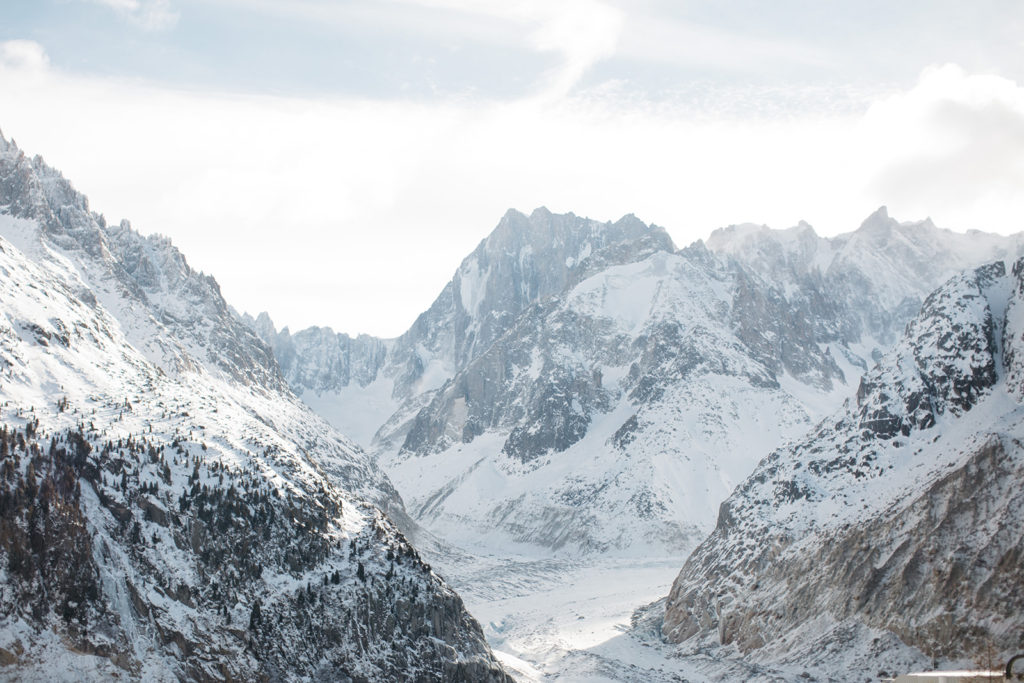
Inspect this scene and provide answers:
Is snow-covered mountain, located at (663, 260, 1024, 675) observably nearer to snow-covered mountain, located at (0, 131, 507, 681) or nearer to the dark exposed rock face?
the dark exposed rock face

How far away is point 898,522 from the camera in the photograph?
127 metres

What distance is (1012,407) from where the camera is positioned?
128 meters

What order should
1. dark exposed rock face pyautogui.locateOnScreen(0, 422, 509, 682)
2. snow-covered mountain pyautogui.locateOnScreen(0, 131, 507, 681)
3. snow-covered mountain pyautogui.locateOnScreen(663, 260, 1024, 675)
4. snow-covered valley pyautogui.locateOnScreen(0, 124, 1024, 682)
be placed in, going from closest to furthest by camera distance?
snow-covered mountain pyautogui.locateOnScreen(0, 131, 507, 681), dark exposed rock face pyautogui.locateOnScreen(0, 422, 509, 682), snow-covered valley pyautogui.locateOnScreen(0, 124, 1024, 682), snow-covered mountain pyautogui.locateOnScreen(663, 260, 1024, 675)

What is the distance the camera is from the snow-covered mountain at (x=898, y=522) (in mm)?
114562

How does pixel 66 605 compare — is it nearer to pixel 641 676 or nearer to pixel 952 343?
pixel 641 676

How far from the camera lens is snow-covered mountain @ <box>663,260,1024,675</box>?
376 ft

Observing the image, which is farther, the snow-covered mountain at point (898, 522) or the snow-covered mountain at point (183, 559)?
the snow-covered mountain at point (898, 522)

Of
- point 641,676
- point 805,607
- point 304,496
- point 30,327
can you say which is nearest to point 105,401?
point 30,327

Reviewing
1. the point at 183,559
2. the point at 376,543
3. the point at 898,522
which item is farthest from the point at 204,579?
the point at 898,522

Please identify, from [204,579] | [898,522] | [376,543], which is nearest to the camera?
[204,579]

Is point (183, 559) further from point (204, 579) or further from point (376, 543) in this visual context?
point (376, 543)

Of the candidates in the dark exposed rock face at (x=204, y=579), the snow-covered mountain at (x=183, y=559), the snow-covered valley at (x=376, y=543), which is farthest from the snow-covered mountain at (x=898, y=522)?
the snow-covered mountain at (x=183, y=559)

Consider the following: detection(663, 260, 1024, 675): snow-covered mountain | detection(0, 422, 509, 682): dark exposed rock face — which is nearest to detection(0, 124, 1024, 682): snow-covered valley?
detection(0, 422, 509, 682): dark exposed rock face

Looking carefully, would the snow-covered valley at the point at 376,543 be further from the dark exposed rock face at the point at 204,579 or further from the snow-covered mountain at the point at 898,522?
the snow-covered mountain at the point at 898,522
